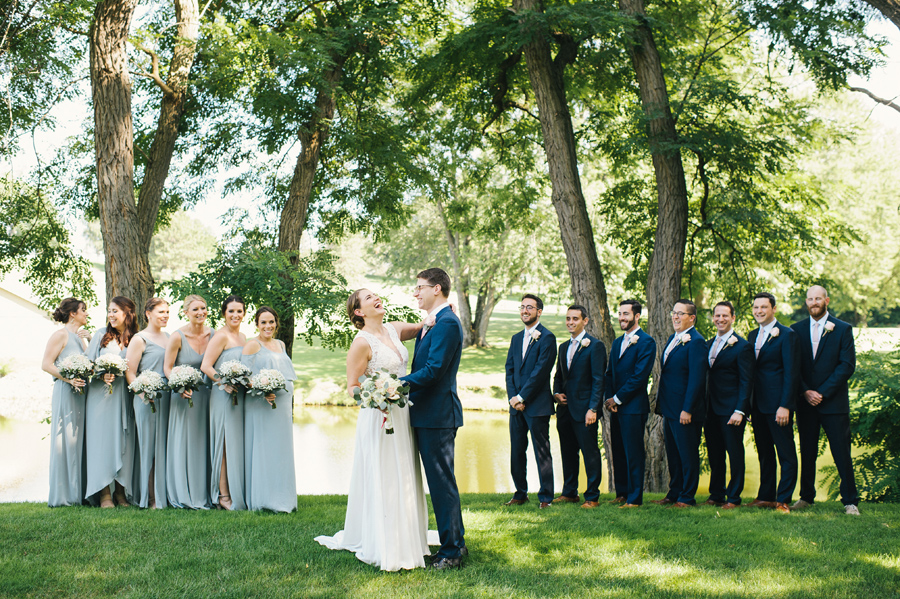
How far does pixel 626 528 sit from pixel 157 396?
462cm

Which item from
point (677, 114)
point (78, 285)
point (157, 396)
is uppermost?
point (677, 114)

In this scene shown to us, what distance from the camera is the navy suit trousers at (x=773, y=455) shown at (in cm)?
662

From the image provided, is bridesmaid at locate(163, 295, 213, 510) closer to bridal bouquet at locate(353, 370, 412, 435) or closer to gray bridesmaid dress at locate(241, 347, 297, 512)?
gray bridesmaid dress at locate(241, 347, 297, 512)

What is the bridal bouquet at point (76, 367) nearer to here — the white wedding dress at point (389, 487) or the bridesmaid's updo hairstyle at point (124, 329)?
the bridesmaid's updo hairstyle at point (124, 329)

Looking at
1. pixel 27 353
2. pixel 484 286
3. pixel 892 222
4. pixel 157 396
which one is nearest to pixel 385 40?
pixel 157 396

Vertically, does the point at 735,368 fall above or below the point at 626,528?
above

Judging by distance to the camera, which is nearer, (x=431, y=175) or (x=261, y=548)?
(x=261, y=548)

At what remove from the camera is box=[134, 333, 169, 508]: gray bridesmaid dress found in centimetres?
706

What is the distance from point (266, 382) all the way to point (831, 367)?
539 cm

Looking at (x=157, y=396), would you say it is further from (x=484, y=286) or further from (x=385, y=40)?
(x=484, y=286)

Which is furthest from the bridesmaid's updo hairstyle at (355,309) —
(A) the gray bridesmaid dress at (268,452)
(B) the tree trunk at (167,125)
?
(B) the tree trunk at (167,125)

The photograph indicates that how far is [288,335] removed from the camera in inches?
497

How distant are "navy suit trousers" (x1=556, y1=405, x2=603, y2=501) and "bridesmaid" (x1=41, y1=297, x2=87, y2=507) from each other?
194 inches

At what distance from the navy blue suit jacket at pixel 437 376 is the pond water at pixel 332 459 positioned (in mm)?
6963
